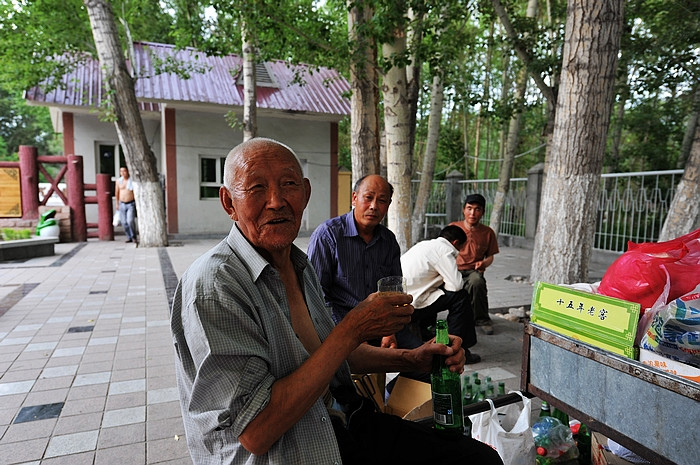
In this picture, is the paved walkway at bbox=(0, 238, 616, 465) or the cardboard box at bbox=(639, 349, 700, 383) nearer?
the cardboard box at bbox=(639, 349, 700, 383)

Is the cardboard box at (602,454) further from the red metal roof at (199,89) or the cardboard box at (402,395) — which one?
the red metal roof at (199,89)

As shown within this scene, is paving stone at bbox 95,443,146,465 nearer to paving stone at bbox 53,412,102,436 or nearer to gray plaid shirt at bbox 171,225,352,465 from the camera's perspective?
paving stone at bbox 53,412,102,436

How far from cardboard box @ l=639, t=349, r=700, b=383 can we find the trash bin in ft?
40.0

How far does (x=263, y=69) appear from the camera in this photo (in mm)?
15133

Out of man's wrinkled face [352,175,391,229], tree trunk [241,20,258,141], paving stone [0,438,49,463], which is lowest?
paving stone [0,438,49,463]

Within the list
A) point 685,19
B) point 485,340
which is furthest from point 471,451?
point 685,19

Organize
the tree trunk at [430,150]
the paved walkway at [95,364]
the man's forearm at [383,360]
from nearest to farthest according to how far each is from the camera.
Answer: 1. the man's forearm at [383,360]
2. the paved walkway at [95,364]
3. the tree trunk at [430,150]

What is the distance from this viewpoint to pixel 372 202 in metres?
3.26

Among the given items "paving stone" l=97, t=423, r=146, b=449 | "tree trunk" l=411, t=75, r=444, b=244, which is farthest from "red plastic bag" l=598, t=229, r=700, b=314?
"tree trunk" l=411, t=75, r=444, b=244

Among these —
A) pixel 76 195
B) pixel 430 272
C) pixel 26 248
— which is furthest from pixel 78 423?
pixel 76 195

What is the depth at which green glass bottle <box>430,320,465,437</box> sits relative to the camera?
175 cm

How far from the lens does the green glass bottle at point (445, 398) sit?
1.75 meters

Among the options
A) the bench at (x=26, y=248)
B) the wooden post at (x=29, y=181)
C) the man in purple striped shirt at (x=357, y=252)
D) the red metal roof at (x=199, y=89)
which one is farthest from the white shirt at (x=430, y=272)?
the wooden post at (x=29, y=181)

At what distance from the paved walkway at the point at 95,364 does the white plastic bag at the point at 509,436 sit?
5.36ft
